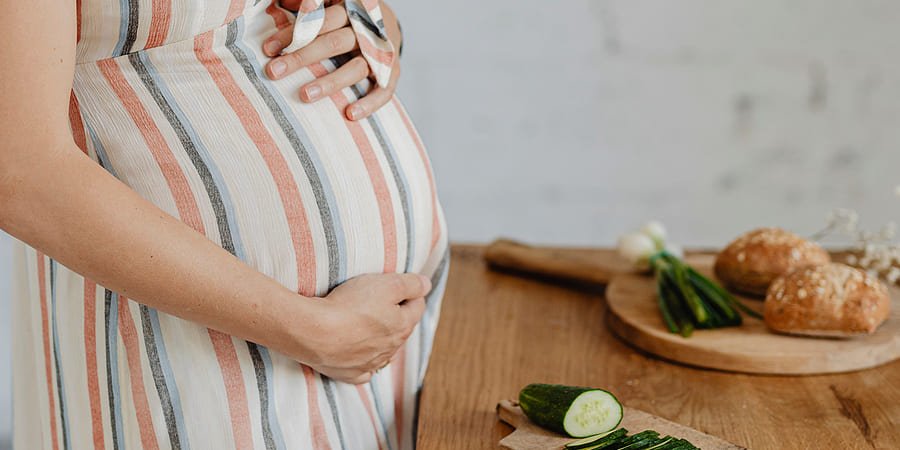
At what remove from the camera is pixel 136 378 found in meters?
0.96

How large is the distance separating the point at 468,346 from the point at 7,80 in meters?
0.83

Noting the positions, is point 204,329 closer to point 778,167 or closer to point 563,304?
point 563,304

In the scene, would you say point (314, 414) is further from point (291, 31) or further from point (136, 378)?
point (291, 31)

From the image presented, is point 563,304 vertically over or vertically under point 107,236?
under

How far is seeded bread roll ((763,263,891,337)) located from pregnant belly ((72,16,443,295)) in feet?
2.10

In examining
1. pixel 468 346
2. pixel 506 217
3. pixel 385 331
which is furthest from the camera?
pixel 506 217

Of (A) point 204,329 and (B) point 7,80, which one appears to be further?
(A) point 204,329

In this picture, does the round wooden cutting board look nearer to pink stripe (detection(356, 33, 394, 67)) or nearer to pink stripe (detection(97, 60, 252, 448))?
pink stripe (detection(356, 33, 394, 67))

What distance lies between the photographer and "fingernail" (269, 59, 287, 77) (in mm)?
965

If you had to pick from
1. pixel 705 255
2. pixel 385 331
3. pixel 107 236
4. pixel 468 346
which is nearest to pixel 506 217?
pixel 705 255

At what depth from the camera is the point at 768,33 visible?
2555mm

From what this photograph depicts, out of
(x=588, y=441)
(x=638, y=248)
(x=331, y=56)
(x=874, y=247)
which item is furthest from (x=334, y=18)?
(x=874, y=247)

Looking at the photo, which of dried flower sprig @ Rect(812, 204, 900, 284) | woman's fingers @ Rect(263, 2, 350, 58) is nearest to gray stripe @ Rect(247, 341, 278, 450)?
woman's fingers @ Rect(263, 2, 350, 58)

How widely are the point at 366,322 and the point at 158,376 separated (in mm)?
223
